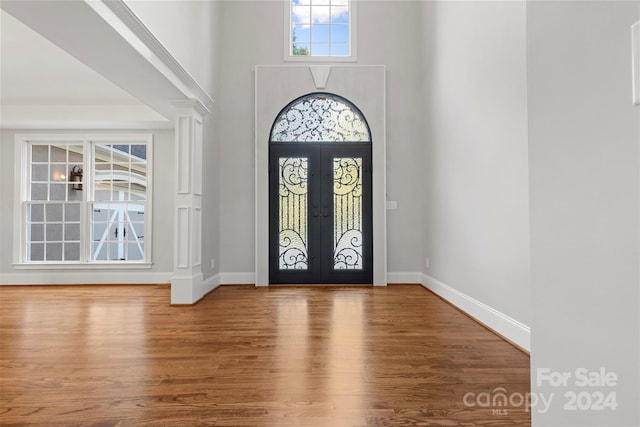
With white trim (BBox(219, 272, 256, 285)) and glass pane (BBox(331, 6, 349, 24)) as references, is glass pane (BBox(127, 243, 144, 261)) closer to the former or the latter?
white trim (BBox(219, 272, 256, 285))

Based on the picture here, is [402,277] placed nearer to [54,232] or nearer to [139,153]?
[139,153]

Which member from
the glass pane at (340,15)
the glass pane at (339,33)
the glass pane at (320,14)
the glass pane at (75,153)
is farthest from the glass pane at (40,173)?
the glass pane at (340,15)

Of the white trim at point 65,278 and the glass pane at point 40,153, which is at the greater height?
the glass pane at point 40,153

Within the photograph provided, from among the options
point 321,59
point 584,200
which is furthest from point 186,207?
point 584,200

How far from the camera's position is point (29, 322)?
11.5ft

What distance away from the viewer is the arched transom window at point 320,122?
18.5 ft

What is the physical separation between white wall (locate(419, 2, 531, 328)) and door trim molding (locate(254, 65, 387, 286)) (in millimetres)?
732

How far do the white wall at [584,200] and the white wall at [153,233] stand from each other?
5.65 metres

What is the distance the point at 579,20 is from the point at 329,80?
5070 millimetres

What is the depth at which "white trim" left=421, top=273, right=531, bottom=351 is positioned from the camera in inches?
103

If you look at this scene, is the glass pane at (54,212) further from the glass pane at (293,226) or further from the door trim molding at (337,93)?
the glass pane at (293,226)

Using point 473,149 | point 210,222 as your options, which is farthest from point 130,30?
point 473,149

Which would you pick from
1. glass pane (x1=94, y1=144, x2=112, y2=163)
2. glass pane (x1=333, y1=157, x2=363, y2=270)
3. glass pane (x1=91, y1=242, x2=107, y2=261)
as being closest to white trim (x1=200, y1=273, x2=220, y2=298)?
glass pane (x1=333, y1=157, x2=363, y2=270)

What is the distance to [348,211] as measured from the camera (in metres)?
5.59
